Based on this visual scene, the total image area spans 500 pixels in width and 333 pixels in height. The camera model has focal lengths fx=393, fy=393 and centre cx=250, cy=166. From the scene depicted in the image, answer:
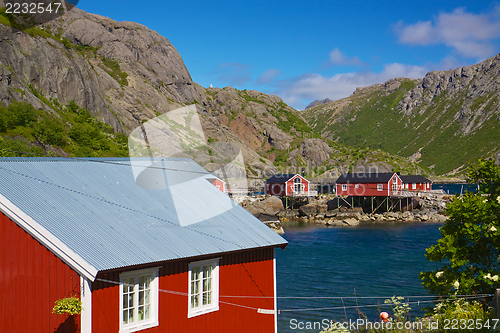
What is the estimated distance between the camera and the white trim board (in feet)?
30.8

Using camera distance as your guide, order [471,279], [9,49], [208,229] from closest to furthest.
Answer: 1. [471,279]
2. [208,229]
3. [9,49]

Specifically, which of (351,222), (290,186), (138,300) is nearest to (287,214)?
(290,186)

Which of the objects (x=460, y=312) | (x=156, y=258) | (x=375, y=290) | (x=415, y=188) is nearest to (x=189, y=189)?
(x=156, y=258)

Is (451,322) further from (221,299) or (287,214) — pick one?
(287,214)

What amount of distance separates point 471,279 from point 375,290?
17919mm

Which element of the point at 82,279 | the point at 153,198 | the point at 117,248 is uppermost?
the point at 153,198

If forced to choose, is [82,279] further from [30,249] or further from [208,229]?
[208,229]

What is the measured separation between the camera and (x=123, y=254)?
33.9ft

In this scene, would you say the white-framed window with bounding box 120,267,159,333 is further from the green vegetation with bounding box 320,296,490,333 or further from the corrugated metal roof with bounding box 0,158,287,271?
the green vegetation with bounding box 320,296,490,333

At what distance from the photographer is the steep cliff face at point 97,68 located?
7869cm

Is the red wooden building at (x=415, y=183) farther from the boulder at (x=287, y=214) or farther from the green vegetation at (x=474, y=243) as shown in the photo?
the green vegetation at (x=474, y=243)

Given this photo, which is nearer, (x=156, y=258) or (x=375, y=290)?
(x=156, y=258)

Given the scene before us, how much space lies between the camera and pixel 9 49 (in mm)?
76375

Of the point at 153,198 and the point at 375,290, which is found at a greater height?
the point at 153,198
